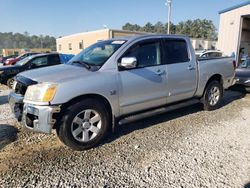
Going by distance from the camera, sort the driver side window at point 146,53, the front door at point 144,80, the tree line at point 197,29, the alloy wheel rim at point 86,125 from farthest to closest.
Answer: the tree line at point 197,29, the driver side window at point 146,53, the front door at point 144,80, the alloy wheel rim at point 86,125

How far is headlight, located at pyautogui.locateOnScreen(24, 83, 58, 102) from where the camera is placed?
337 cm

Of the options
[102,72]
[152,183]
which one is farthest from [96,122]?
[152,183]

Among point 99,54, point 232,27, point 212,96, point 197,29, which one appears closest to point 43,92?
point 99,54

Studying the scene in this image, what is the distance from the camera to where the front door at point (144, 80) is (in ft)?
13.4

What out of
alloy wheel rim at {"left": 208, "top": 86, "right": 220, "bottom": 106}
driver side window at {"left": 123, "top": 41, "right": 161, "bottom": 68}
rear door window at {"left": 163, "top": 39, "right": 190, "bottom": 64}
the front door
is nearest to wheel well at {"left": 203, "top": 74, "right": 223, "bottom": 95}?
alloy wheel rim at {"left": 208, "top": 86, "right": 220, "bottom": 106}

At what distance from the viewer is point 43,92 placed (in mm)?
3389

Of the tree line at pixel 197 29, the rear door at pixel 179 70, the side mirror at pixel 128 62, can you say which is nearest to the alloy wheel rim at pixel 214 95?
the rear door at pixel 179 70

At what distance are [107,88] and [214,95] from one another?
11.3 feet

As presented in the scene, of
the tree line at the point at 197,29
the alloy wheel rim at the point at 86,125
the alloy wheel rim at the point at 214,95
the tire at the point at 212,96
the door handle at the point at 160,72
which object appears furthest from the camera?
the tree line at the point at 197,29

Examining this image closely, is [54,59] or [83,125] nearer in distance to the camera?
[83,125]

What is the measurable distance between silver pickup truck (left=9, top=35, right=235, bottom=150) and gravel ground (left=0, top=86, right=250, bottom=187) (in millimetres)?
390

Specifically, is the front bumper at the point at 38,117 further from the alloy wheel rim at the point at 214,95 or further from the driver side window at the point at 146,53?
the alloy wheel rim at the point at 214,95

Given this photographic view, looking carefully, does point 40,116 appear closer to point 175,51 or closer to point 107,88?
point 107,88

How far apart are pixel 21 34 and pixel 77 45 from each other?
116838 millimetres
